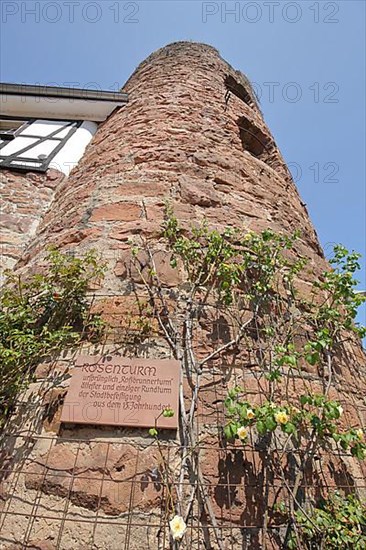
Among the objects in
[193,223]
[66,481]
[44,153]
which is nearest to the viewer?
[66,481]

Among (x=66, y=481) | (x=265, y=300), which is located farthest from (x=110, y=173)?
(x=66, y=481)

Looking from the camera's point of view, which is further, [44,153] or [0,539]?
[44,153]

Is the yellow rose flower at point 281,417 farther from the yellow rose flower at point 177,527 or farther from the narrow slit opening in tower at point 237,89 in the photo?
the narrow slit opening in tower at point 237,89

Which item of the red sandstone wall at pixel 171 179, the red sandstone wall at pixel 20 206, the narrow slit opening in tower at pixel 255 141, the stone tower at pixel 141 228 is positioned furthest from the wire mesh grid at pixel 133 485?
the narrow slit opening in tower at pixel 255 141

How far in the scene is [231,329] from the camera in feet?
6.33

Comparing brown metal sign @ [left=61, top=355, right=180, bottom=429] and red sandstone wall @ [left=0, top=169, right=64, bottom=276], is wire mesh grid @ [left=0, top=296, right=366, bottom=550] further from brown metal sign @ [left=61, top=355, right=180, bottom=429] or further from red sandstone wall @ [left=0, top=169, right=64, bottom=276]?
red sandstone wall @ [left=0, top=169, right=64, bottom=276]

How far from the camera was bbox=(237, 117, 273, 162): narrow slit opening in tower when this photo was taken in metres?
4.50

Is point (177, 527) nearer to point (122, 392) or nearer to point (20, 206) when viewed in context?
point (122, 392)

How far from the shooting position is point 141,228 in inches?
92.6

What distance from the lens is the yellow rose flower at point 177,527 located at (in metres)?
1.19

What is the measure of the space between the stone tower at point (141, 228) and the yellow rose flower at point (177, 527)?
113 millimetres

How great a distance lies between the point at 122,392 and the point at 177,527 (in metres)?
0.53

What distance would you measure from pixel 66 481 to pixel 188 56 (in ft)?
17.3

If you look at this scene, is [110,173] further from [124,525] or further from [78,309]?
[124,525]
